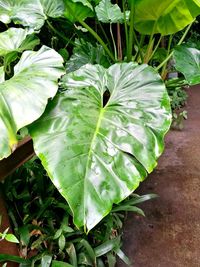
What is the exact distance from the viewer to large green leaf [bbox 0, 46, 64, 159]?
76cm

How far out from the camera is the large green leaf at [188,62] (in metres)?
1.30

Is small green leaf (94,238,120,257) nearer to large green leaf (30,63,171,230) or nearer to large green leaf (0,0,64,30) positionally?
large green leaf (30,63,171,230)

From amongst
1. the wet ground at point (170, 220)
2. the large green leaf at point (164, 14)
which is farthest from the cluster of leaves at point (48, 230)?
the large green leaf at point (164, 14)

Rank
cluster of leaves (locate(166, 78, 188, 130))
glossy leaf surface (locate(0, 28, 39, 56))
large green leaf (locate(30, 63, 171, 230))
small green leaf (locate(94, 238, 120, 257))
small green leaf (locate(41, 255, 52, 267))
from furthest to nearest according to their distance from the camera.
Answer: cluster of leaves (locate(166, 78, 188, 130)) → glossy leaf surface (locate(0, 28, 39, 56)) → small green leaf (locate(94, 238, 120, 257)) → small green leaf (locate(41, 255, 52, 267)) → large green leaf (locate(30, 63, 171, 230))

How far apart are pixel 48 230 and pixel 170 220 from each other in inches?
30.3

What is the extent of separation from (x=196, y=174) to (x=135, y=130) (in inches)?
53.0

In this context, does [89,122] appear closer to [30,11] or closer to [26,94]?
[26,94]

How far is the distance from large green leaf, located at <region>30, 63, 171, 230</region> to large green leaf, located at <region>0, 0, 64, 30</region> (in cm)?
55

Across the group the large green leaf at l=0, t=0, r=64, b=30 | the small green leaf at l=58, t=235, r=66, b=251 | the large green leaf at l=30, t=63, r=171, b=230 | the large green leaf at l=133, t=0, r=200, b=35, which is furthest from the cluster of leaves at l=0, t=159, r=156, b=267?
the large green leaf at l=133, t=0, r=200, b=35

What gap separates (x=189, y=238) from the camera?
1510 mm

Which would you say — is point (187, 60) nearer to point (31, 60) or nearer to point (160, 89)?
point (160, 89)

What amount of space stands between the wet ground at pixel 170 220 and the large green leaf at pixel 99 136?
0.80 metres

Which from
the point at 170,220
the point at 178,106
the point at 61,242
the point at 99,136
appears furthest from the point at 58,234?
the point at 178,106

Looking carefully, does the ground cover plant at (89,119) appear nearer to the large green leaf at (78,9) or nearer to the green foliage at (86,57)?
the large green leaf at (78,9)
